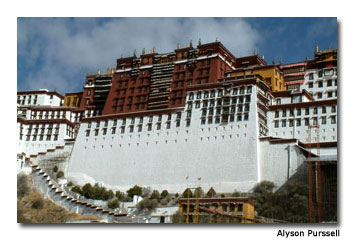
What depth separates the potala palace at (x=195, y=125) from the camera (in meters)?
29.2

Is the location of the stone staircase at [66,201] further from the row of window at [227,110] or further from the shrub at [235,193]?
the row of window at [227,110]

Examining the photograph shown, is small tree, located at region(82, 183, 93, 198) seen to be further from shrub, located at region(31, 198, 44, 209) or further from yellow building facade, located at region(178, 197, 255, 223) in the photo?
yellow building facade, located at region(178, 197, 255, 223)

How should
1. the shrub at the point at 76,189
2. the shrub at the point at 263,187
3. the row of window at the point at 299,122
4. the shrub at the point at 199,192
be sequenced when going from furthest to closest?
1. the shrub at the point at 76,189
2. the row of window at the point at 299,122
3. the shrub at the point at 263,187
4. the shrub at the point at 199,192

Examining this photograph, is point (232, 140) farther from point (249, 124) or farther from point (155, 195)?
point (155, 195)

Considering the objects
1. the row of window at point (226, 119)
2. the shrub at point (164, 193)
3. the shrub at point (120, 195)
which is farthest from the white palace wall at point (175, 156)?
the shrub at point (120, 195)

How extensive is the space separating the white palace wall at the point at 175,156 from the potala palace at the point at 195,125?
60mm

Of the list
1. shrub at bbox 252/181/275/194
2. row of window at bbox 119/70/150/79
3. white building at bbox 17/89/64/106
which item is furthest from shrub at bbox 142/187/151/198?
white building at bbox 17/89/64/106

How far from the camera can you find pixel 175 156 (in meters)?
31.8

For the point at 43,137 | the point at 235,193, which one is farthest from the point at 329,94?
the point at 43,137

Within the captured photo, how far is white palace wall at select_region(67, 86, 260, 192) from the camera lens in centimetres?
2936

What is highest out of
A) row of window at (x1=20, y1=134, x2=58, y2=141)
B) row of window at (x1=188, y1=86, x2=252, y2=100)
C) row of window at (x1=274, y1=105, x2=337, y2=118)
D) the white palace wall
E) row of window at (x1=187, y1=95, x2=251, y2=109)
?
row of window at (x1=188, y1=86, x2=252, y2=100)

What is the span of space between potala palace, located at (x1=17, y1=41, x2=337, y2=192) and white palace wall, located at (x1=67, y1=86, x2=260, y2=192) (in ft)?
0.20
